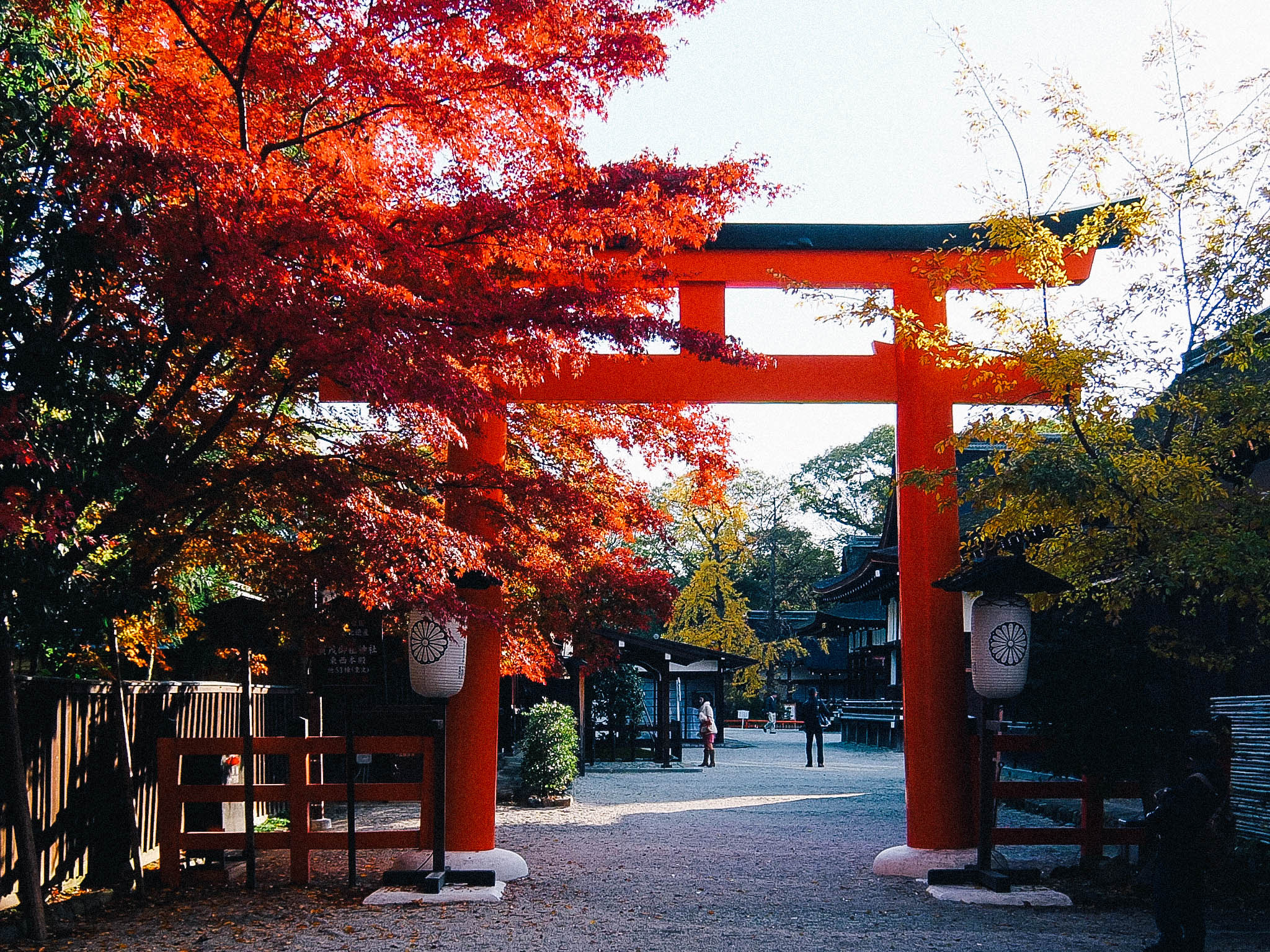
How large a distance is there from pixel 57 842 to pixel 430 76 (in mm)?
6283

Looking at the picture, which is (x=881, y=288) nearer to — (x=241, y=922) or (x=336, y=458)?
(x=336, y=458)

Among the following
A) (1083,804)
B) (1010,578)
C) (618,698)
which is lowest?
(618,698)

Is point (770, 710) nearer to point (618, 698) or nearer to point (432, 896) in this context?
point (618, 698)

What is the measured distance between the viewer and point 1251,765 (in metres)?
8.73

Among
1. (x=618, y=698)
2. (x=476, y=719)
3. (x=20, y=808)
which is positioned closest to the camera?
(x=20, y=808)

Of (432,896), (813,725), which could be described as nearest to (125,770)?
(432,896)

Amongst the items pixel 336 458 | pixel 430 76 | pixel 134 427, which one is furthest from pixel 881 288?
pixel 134 427

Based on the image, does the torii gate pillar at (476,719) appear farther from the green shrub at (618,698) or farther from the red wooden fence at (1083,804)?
the green shrub at (618,698)

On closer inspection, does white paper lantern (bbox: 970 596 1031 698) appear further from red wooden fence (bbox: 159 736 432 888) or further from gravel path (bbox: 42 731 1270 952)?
red wooden fence (bbox: 159 736 432 888)

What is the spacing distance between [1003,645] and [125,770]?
7094mm

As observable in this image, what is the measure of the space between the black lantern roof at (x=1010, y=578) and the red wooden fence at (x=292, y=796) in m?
4.69

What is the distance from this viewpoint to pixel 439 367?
6.64 meters

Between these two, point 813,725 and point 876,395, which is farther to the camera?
point 813,725

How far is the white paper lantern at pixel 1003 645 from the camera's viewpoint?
8.59m
